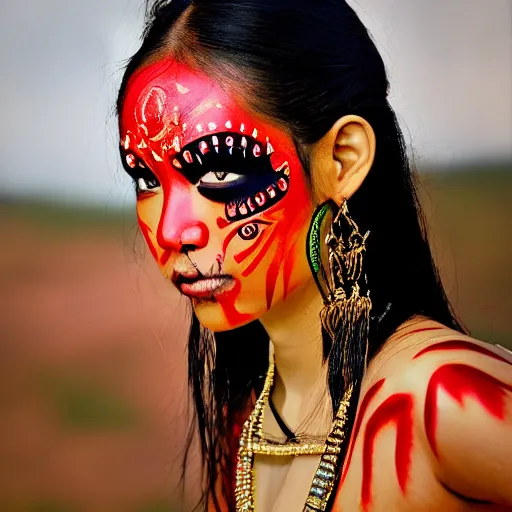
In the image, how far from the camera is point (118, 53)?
1119 mm

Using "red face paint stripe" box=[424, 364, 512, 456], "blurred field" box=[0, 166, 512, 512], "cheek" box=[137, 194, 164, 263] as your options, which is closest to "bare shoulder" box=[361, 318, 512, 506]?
"red face paint stripe" box=[424, 364, 512, 456]

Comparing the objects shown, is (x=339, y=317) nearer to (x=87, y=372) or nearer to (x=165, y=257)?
(x=165, y=257)

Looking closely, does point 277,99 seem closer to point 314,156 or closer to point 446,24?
point 314,156

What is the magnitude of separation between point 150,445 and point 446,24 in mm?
772

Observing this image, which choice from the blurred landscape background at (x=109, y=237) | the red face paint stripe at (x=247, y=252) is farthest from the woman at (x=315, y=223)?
the blurred landscape background at (x=109, y=237)

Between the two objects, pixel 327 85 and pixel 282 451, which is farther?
pixel 282 451

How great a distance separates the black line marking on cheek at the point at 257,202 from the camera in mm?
855

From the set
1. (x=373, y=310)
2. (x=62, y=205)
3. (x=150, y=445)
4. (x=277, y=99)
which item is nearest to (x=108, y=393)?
(x=150, y=445)

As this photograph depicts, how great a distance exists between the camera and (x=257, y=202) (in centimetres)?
86

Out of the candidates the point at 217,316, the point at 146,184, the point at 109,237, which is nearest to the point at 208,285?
the point at 217,316

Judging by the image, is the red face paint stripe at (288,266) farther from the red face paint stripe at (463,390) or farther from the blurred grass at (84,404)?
the blurred grass at (84,404)

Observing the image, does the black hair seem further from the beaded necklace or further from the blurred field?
the blurred field

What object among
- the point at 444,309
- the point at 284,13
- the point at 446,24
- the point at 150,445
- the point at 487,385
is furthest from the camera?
the point at 150,445

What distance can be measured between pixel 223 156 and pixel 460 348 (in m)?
0.32
